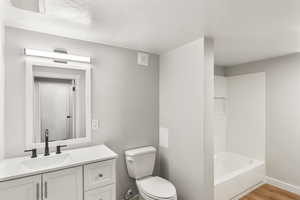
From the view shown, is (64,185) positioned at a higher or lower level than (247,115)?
lower

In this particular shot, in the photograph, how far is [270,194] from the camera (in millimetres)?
2453

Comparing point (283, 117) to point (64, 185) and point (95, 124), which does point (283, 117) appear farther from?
point (64, 185)

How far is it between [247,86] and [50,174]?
3399 millimetres

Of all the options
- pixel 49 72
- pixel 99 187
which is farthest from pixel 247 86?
pixel 49 72

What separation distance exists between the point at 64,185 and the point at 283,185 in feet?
10.6

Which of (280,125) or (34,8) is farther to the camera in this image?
(280,125)

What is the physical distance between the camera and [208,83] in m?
1.88

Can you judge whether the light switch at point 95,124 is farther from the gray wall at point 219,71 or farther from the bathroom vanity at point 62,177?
the gray wall at point 219,71

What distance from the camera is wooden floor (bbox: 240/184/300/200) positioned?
93.0 inches

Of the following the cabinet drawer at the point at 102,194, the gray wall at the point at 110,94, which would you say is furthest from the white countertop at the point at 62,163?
the cabinet drawer at the point at 102,194

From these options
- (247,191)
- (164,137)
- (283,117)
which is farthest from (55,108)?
(283,117)

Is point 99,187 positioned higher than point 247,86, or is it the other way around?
point 247,86

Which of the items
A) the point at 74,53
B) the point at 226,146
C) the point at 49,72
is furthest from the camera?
the point at 226,146

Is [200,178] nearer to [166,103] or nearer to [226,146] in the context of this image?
[166,103]
